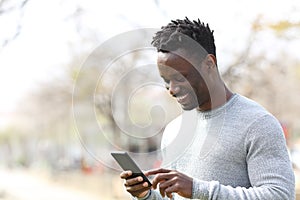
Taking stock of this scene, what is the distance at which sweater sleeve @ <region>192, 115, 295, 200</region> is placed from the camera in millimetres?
1165

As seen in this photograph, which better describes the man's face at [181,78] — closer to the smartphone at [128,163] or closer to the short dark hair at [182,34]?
the short dark hair at [182,34]

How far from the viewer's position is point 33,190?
11367 mm

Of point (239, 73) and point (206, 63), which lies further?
point (239, 73)

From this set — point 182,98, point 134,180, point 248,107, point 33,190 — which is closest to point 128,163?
point 134,180

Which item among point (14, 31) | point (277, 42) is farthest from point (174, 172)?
point (277, 42)

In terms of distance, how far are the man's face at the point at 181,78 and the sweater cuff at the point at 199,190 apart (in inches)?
6.8

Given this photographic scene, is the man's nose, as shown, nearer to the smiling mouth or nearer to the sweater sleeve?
the smiling mouth

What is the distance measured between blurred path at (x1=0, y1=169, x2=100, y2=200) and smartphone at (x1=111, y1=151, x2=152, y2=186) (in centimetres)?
830

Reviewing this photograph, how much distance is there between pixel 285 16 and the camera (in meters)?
7.31

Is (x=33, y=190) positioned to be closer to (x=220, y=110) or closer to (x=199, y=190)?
(x=220, y=110)

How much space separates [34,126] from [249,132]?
12238mm

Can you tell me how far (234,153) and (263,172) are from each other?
8 cm

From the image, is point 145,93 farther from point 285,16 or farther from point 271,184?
point 285,16

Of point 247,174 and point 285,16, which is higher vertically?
point 285,16
